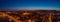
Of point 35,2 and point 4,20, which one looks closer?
point 4,20

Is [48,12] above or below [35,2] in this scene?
below

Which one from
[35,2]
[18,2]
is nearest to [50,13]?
[35,2]

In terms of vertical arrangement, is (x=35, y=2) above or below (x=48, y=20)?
above

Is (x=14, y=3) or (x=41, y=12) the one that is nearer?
(x=41, y=12)

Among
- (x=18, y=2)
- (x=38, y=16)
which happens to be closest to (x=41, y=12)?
(x=38, y=16)

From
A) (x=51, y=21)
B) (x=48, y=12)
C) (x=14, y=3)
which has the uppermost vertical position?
(x=14, y=3)

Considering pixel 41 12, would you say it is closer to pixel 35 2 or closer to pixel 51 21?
pixel 51 21

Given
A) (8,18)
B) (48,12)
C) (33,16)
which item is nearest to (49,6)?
(48,12)

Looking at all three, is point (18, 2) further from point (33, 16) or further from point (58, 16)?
point (58, 16)
